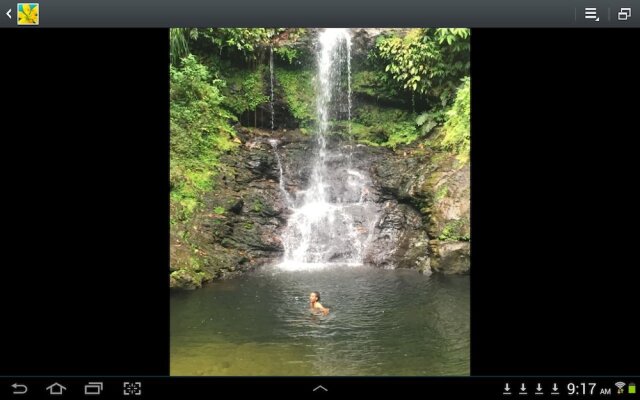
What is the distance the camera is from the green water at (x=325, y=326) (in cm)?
520

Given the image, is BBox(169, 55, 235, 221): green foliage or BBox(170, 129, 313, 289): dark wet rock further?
BBox(169, 55, 235, 221): green foliage

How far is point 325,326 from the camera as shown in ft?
21.7

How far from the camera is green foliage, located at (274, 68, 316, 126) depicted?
14.5 meters

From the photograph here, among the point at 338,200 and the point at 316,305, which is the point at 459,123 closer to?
the point at 338,200

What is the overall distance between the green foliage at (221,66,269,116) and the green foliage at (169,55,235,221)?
2.58ft

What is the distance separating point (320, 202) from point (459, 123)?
4.28 metres

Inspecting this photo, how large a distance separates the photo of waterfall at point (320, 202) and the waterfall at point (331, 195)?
0.04 meters

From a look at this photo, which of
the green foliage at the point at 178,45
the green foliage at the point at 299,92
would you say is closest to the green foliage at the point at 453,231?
the green foliage at the point at 299,92
